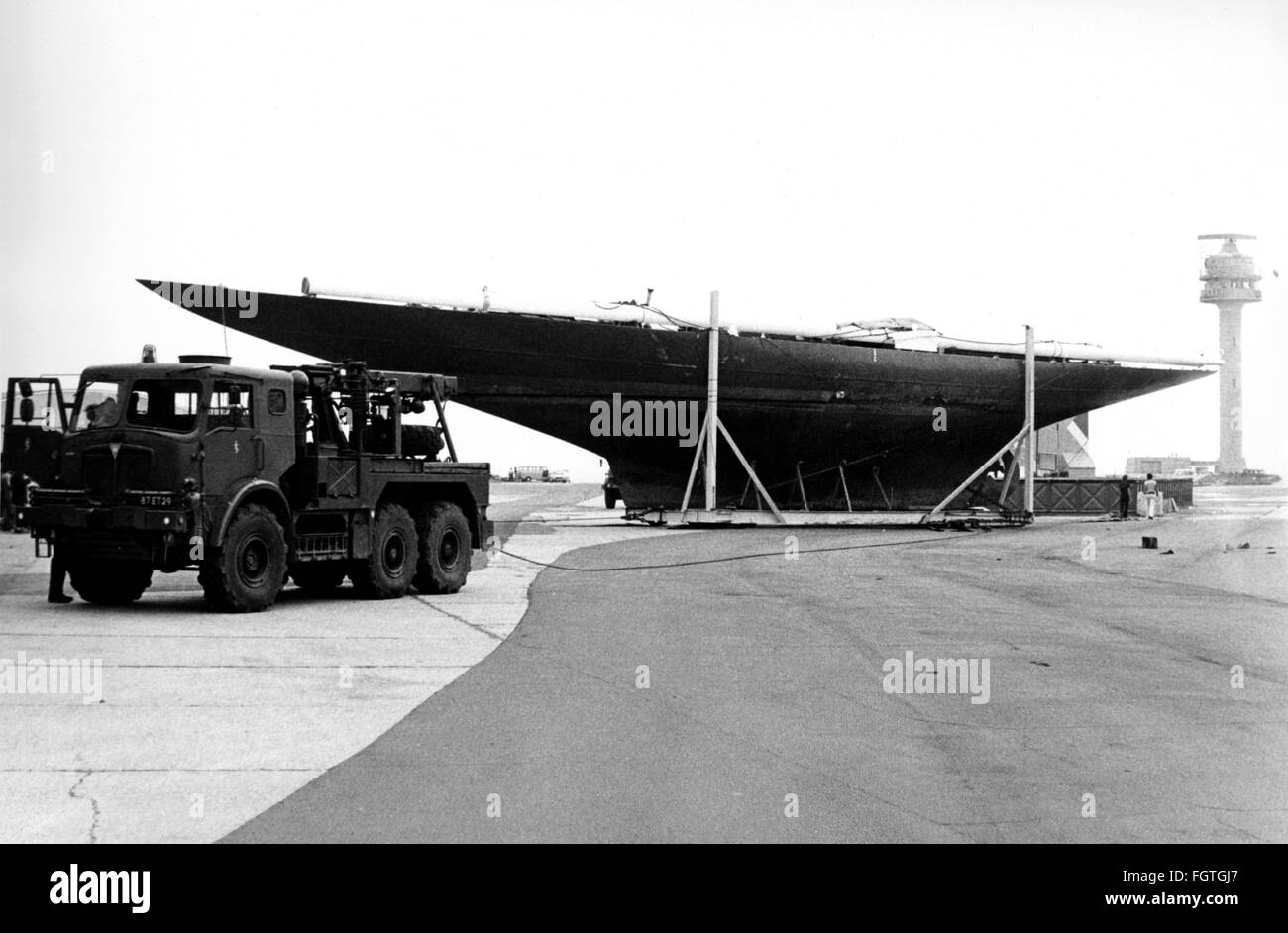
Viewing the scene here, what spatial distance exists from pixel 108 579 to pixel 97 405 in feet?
5.93

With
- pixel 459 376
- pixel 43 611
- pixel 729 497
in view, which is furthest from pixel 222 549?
pixel 729 497

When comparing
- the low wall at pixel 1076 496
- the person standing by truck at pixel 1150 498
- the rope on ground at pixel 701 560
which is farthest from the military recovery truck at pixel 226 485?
the low wall at pixel 1076 496

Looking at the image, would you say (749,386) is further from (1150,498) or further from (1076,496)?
(1076,496)

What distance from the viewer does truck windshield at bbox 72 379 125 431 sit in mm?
13328

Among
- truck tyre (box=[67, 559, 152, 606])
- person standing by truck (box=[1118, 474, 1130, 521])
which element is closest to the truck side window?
truck tyre (box=[67, 559, 152, 606])

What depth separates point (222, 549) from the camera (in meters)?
12.9

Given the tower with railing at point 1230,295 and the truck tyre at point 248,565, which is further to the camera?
the tower with railing at point 1230,295

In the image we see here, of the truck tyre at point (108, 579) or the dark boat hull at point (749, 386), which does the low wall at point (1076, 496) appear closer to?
the dark boat hull at point (749, 386)

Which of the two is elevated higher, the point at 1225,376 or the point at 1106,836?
the point at 1225,376

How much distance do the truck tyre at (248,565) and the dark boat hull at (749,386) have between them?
44.7 ft

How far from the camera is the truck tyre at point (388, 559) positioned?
15.1 meters
